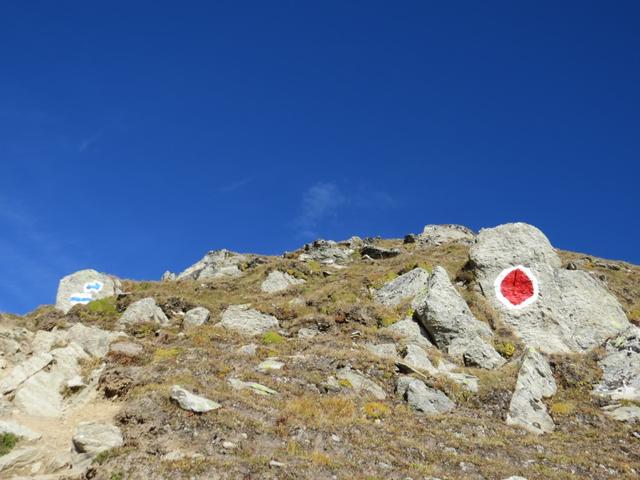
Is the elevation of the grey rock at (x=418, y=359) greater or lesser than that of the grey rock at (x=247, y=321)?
lesser

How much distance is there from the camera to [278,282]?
42250 millimetres

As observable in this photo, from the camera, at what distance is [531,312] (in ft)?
100

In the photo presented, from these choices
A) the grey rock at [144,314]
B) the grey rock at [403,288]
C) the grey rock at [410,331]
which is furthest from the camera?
the grey rock at [403,288]

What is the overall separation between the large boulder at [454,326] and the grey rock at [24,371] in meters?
18.8

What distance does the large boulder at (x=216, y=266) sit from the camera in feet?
168

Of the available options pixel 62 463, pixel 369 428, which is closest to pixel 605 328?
pixel 369 428

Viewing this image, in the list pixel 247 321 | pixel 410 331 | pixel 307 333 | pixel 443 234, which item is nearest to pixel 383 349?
pixel 410 331

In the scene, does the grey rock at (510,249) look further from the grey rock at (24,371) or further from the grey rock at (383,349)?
the grey rock at (24,371)

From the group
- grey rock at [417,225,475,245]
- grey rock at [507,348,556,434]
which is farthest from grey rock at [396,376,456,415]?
grey rock at [417,225,475,245]

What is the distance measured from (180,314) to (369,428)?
767 inches

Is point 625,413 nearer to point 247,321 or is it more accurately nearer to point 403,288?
point 403,288

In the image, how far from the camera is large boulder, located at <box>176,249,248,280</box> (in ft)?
168

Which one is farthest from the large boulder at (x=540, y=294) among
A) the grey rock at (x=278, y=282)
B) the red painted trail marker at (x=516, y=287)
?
the grey rock at (x=278, y=282)

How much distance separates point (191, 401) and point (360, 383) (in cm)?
815
